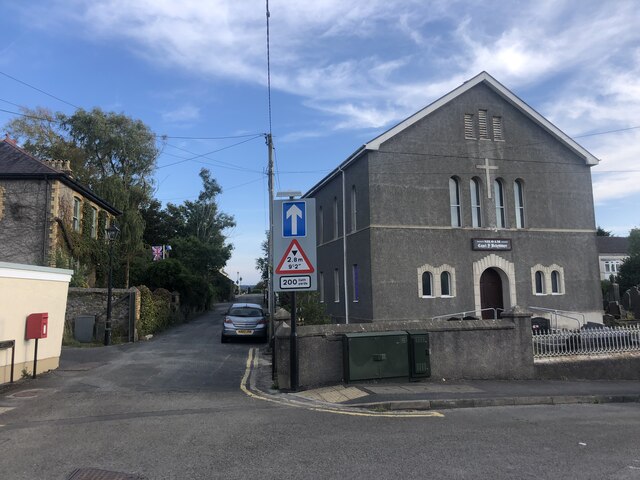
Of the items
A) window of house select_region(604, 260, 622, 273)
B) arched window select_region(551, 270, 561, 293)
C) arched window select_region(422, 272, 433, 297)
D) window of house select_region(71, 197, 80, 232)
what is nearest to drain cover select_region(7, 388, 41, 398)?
arched window select_region(422, 272, 433, 297)

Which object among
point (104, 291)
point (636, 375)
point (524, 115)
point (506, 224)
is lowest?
point (636, 375)

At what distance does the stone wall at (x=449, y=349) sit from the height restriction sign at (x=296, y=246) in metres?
1.07

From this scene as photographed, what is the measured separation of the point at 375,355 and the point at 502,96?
1704 cm

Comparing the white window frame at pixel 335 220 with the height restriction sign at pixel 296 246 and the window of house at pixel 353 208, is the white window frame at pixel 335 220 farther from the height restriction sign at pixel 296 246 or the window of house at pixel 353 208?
the height restriction sign at pixel 296 246

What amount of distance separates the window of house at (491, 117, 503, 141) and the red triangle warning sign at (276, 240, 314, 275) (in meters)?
15.7

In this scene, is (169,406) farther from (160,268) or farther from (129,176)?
(129,176)

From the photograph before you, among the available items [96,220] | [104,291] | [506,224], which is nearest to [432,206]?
[506,224]

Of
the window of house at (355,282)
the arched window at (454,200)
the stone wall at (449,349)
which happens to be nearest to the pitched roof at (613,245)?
the arched window at (454,200)

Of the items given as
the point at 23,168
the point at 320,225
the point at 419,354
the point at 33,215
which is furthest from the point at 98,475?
the point at 320,225

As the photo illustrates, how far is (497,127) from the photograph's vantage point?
22.6 metres

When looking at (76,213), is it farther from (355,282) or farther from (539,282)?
(539,282)

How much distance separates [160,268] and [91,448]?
27858mm

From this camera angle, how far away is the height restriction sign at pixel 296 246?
1005 centimetres

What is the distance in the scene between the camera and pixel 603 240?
73.8 metres
